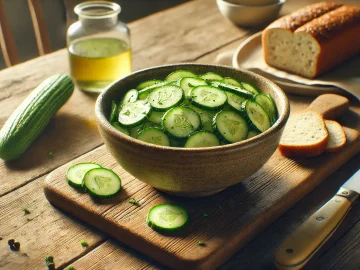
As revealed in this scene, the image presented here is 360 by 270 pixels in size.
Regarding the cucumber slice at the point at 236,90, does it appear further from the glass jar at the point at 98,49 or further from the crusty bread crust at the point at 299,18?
the crusty bread crust at the point at 299,18

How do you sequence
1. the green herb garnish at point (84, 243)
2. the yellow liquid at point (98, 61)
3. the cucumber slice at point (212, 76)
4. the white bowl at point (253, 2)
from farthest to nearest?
the white bowl at point (253, 2)
the yellow liquid at point (98, 61)
the cucumber slice at point (212, 76)
the green herb garnish at point (84, 243)

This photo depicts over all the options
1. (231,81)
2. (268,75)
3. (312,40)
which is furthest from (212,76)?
(312,40)

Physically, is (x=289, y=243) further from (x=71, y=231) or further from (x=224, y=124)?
(x=71, y=231)

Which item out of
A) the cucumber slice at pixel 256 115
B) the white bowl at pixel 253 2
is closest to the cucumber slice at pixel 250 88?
the cucumber slice at pixel 256 115

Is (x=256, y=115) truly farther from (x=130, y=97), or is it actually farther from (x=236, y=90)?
(x=130, y=97)

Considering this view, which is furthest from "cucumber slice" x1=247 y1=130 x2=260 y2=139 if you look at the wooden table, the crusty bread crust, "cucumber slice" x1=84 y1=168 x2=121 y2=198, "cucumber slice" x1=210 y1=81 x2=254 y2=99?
the crusty bread crust

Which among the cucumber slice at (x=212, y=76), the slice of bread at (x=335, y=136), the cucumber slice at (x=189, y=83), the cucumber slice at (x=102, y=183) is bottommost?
the slice of bread at (x=335, y=136)
